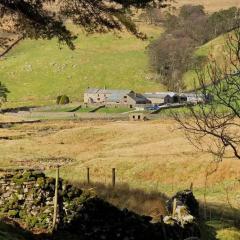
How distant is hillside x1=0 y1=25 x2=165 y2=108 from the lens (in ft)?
450

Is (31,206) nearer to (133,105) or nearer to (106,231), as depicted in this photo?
(106,231)

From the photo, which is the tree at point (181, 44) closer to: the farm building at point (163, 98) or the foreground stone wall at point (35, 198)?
the farm building at point (163, 98)

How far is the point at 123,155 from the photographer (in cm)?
4891

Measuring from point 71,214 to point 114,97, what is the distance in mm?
104250

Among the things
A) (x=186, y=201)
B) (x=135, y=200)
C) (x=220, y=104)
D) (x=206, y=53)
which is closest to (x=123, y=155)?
(x=135, y=200)

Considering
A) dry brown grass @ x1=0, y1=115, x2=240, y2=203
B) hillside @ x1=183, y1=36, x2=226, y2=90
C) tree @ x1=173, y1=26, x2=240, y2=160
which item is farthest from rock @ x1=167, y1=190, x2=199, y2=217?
hillside @ x1=183, y1=36, x2=226, y2=90

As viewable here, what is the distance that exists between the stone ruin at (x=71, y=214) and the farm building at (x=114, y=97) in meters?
100

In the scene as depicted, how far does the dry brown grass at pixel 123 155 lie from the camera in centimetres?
3559

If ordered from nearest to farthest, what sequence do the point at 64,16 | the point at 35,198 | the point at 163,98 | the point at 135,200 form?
the point at 35,198
the point at 64,16
the point at 135,200
the point at 163,98

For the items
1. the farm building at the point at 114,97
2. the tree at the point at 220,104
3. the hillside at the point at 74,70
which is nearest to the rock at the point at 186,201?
the tree at the point at 220,104

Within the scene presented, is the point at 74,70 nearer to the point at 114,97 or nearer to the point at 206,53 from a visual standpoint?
the point at 114,97

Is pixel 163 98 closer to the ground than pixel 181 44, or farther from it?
closer to the ground

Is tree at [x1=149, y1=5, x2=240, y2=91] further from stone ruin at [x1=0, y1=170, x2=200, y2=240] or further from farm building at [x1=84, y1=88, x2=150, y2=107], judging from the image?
stone ruin at [x1=0, y1=170, x2=200, y2=240]

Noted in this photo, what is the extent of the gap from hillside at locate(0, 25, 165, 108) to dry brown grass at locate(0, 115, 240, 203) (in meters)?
53.7
